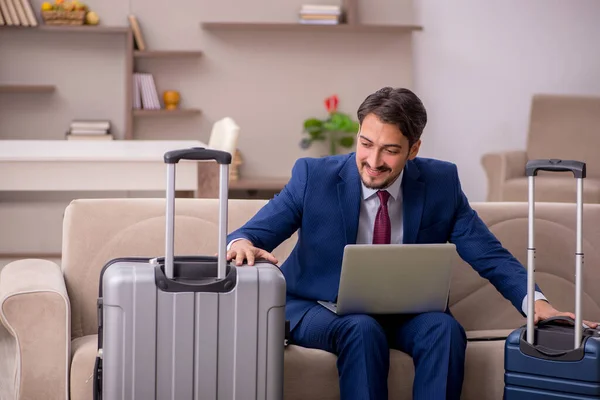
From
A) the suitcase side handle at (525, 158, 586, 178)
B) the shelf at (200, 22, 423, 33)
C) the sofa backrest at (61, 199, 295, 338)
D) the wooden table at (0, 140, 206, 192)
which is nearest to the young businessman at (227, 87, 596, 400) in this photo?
the sofa backrest at (61, 199, 295, 338)

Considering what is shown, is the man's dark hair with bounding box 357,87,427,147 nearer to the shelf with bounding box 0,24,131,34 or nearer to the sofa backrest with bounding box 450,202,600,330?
the sofa backrest with bounding box 450,202,600,330

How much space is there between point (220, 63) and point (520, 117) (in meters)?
2.07

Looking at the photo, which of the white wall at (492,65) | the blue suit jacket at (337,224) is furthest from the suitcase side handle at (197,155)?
the white wall at (492,65)

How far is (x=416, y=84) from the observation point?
6266 millimetres

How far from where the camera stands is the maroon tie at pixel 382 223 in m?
2.28

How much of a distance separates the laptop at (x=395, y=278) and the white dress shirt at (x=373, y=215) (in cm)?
21

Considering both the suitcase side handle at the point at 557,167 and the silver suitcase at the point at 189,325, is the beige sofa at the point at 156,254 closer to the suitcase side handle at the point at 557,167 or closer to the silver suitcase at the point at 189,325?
the silver suitcase at the point at 189,325

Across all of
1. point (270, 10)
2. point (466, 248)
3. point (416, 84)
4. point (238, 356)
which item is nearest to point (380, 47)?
point (416, 84)

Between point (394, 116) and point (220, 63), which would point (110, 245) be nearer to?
point (394, 116)

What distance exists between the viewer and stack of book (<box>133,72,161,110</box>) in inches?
231

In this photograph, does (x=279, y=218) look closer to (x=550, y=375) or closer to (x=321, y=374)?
(x=321, y=374)

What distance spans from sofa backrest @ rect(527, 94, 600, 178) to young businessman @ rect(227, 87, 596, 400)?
3.27 m

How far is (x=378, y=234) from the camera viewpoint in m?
2.28

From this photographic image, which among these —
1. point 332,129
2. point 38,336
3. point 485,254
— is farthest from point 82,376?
point 332,129
